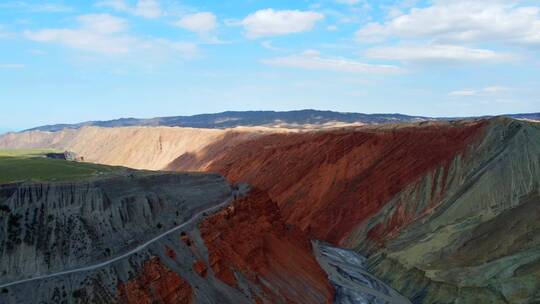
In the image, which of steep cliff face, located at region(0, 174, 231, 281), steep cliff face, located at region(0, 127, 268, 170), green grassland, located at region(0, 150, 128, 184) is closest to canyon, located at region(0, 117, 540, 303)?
steep cliff face, located at region(0, 174, 231, 281)

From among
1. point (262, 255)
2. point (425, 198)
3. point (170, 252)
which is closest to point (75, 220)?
point (170, 252)

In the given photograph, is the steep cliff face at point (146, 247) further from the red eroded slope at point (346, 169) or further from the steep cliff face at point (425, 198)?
the red eroded slope at point (346, 169)

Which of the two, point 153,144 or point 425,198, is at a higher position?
point 153,144

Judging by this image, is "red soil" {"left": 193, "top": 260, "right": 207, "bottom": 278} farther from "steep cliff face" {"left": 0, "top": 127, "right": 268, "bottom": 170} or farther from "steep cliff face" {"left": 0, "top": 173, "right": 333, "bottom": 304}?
"steep cliff face" {"left": 0, "top": 127, "right": 268, "bottom": 170}

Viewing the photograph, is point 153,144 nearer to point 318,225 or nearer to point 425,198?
point 318,225

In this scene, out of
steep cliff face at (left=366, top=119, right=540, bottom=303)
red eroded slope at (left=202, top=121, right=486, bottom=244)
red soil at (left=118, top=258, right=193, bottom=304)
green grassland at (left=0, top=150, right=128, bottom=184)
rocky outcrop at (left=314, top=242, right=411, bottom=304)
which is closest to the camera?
red soil at (left=118, top=258, right=193, bottom=304)

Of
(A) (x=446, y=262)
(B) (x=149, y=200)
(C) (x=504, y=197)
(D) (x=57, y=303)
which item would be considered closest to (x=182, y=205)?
(B) (x=149, y=200)

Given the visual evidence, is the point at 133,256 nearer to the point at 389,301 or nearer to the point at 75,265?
the point at 75,265
